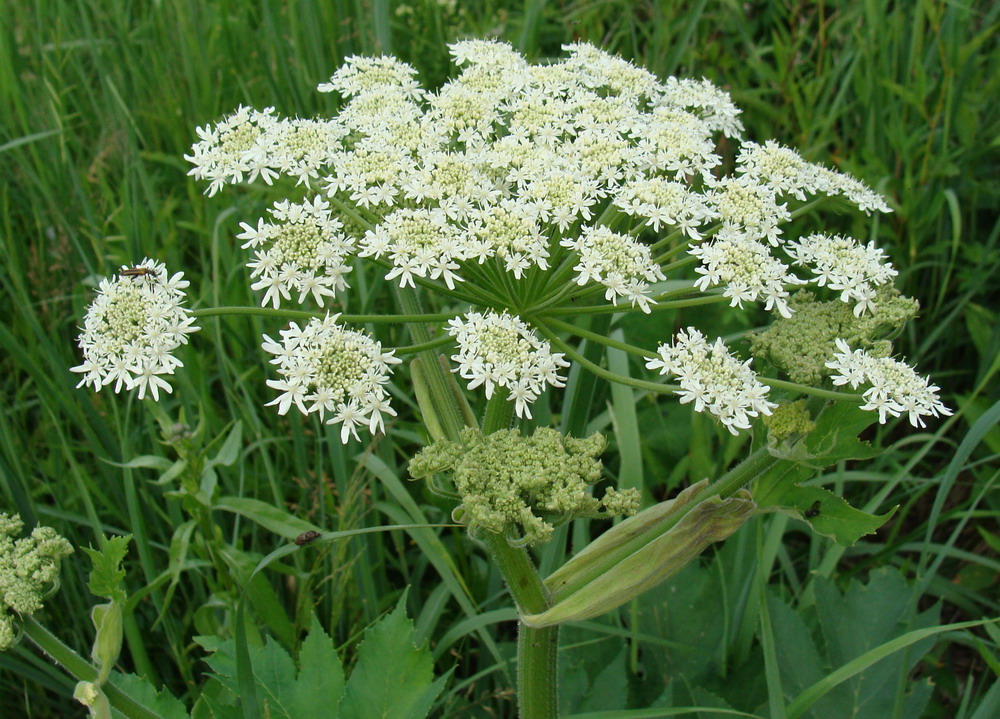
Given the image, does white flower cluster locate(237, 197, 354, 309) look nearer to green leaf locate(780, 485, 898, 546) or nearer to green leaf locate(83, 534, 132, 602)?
green leaf locate(83, 534, 132, 602)

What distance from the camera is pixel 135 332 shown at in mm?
2596

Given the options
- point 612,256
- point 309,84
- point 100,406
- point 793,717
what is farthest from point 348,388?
point 309,84

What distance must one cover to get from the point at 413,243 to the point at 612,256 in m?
0.60

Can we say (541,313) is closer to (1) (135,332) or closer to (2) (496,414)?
(2) (496,414)

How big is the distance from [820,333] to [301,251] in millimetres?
1597

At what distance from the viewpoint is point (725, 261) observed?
2729 mm

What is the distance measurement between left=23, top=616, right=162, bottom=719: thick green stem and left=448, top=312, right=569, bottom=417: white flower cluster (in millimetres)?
1330

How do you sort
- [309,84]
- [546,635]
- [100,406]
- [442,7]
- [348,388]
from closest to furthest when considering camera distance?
1. [348,388]
2. [546,635]
3. [100,406]
4. [309,84]
5. [442,7]

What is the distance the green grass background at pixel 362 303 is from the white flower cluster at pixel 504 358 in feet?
2.66

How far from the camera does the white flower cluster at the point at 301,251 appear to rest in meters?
2.69

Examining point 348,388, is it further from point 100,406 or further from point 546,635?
point 100,406

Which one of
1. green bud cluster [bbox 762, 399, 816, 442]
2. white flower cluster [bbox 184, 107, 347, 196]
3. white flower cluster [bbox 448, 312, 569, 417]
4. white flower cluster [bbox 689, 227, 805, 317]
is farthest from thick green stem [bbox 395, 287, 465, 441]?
green bud cluster [bbox 762, 399, 816, 442]

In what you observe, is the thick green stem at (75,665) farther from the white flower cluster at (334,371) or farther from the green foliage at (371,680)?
the white flower cluster at (334,371)

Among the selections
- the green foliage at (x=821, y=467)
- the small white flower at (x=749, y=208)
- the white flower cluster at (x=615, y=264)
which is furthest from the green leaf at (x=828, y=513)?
the small white flower at (x=749, y=208)
